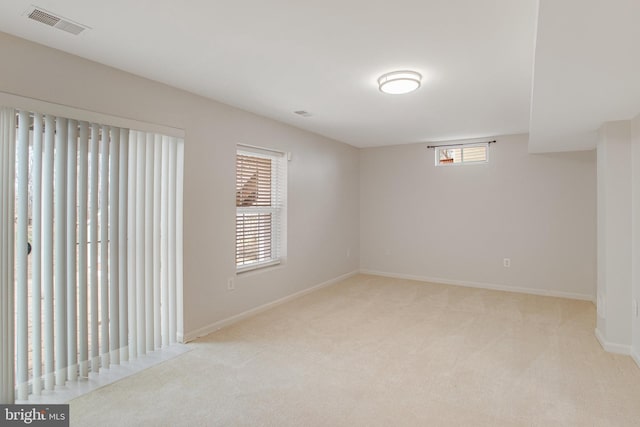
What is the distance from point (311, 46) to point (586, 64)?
1575mm

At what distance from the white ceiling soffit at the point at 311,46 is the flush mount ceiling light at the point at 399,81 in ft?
0.20

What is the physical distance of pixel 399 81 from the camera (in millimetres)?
2656

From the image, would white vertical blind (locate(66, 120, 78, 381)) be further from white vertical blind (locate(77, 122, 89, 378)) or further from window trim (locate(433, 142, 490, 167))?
window trim (locate(433, 142, 490, 167))

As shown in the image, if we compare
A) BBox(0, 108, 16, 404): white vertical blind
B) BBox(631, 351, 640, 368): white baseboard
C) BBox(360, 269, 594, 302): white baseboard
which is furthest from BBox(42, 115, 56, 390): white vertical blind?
BBox(360, 269, 594, 302): white baseboard

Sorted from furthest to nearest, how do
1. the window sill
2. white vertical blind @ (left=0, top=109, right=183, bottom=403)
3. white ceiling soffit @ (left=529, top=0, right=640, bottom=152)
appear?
the window sill → white vertical blind @ (left=0, top=109, right=183, bottom=403) → white ceiling soffit @ (left=529, top=0, right=640, bottom=152)

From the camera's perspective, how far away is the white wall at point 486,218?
455cm

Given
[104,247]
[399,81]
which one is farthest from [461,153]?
[104,247]

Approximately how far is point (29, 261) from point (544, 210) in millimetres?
5679

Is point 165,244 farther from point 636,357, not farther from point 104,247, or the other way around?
point 636,357

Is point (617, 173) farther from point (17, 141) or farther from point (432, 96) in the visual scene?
point (17, 141)

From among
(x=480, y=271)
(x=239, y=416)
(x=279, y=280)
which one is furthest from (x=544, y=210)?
(x=239, y=416)

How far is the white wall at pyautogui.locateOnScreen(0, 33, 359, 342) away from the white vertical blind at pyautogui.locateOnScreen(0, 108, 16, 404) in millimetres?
288

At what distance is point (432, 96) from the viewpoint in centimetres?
321

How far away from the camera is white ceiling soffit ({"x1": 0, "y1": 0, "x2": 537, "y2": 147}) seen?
1788 millimetres
